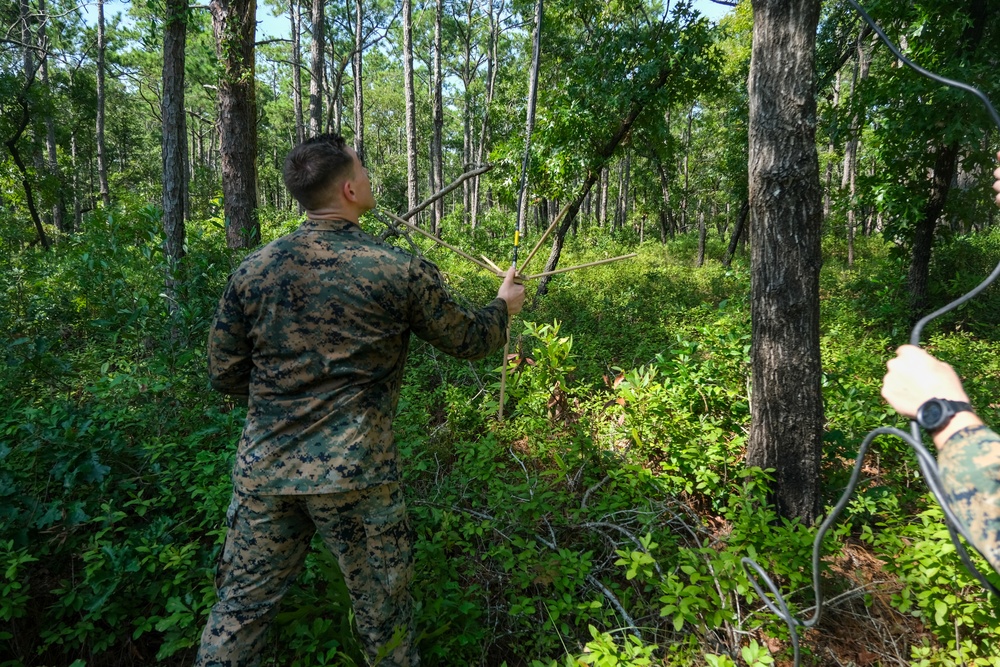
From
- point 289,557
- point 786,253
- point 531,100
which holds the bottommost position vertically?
point 289,557

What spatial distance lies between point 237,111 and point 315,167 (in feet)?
14.9

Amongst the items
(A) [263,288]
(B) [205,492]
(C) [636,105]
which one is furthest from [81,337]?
(C) [636,105]

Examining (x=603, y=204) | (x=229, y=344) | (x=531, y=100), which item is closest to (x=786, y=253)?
(x=229, y=344)

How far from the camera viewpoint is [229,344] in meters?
1.91

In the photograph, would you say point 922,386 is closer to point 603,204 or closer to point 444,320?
point 444,320

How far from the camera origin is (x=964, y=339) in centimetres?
602

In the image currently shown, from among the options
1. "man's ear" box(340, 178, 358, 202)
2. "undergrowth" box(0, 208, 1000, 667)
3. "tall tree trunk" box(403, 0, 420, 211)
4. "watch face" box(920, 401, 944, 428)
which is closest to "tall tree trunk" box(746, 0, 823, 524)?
"undergrowth" box(0, 208, 1000, 667)

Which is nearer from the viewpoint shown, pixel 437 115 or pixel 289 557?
pixel 289 557

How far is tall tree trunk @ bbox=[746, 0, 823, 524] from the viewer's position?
265 centimetres

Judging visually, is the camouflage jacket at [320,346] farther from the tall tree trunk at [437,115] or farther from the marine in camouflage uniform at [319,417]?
the tall tree trunk at [437,115]

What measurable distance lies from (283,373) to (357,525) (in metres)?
0.61

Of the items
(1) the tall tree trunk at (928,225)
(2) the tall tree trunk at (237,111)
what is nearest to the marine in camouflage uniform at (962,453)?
(2) the tall tree trunk at (237,111)

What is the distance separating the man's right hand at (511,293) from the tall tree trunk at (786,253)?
4.80ft

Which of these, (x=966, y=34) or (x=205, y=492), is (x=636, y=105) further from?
(x=205, y=492)
